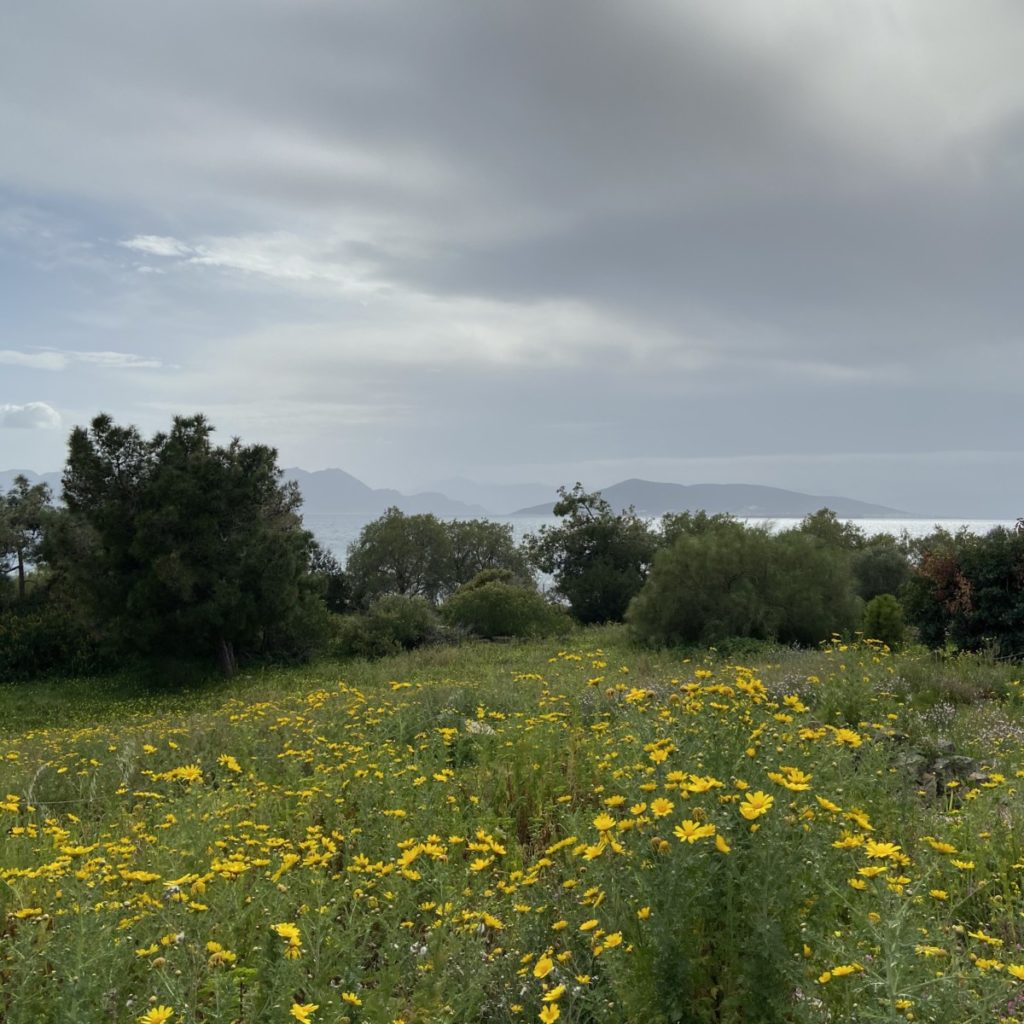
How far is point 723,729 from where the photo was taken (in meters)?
3.52

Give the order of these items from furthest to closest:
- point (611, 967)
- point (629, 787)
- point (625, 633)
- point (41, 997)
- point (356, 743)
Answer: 1. point (625, 633)
2. point (356, 743)
3. point (629, 787)
4. point (41, 997)
5. point (611, 967)

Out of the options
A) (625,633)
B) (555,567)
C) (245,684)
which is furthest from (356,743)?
(555,567)

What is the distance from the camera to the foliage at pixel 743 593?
22547mm

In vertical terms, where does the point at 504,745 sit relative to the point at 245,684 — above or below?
above

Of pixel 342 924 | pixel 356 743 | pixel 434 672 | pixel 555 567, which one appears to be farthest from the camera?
pixel 555 567

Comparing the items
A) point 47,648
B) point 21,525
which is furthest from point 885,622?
point 21,525

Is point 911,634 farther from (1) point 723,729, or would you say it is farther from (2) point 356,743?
(1) point 723,729

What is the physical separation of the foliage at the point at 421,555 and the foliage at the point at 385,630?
1886cm

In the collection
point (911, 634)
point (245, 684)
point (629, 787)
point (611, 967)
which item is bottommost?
point (245, 684)

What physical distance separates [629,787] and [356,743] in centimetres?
403

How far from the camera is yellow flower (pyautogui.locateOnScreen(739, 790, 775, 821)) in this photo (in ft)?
8.27

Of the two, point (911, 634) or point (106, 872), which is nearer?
point (106, 872)

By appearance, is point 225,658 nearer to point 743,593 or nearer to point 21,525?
point 21,525

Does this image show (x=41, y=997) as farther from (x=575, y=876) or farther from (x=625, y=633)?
(x=625, y=633)
